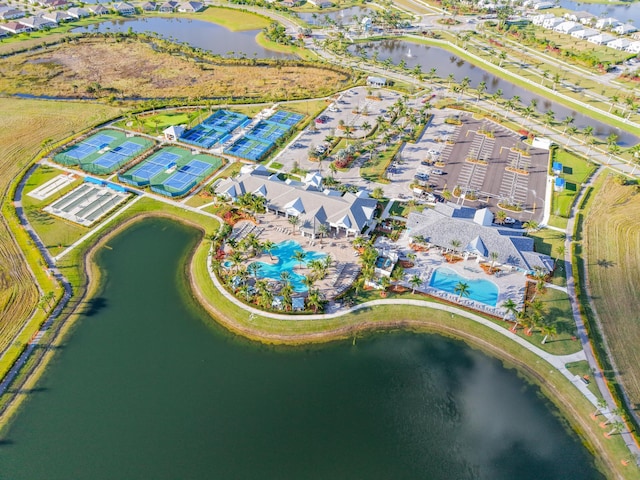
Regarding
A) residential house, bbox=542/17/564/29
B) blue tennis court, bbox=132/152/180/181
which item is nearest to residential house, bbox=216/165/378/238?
blue tennis court, bbox=132/152/180/181

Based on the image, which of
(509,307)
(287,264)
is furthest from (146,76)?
(509,307)

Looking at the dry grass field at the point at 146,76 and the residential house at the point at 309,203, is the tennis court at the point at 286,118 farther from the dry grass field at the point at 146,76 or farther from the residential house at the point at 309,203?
the residential house at the point at 309,203

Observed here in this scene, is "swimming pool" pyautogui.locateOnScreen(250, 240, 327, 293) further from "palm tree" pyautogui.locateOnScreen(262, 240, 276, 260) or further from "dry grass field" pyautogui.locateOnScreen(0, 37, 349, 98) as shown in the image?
"dry grass field" pyautogui.locateOnScreen(0, 37, 349, 98)

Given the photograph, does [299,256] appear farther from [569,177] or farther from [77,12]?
[77,12]

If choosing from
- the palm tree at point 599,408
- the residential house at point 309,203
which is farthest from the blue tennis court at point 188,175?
the palm tree at point 599,408

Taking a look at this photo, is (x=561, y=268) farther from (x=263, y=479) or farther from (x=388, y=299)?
(x=263, y=479)

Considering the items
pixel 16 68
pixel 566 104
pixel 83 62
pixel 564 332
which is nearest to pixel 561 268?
pixel 564 332
